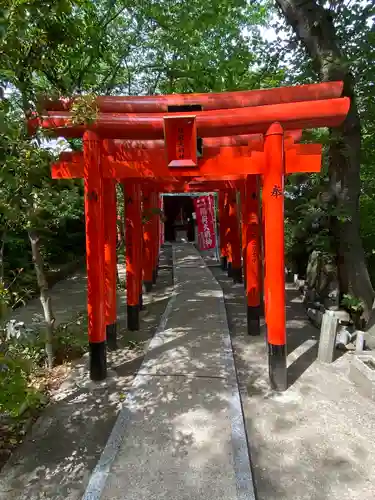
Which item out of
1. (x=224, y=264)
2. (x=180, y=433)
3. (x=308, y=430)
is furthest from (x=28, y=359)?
(x=224, y=264)

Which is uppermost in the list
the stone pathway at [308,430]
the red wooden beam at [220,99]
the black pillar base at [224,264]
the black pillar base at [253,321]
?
the red wooden beam at [220,99]

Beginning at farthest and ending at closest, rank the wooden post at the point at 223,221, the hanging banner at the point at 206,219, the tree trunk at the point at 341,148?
the hanging banner at the point at 206,219
the wooden post at the point at 223,221
the tree trunk at the point at 341,148

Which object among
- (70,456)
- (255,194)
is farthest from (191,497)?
(255,194)

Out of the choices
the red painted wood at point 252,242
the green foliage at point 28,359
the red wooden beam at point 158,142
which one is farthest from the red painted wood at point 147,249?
the red wooden beam at point 158,142

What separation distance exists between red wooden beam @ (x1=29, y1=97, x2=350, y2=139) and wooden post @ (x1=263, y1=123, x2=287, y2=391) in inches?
7.1

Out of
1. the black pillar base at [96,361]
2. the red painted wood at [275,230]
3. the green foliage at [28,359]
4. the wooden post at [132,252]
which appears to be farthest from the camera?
the wooden post at [132,252]

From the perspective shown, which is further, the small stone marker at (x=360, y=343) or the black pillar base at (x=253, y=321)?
the black pillar base at (x=253, y=321)

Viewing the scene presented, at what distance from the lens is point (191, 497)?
2.60m

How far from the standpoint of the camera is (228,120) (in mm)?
4371

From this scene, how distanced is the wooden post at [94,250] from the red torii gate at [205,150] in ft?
0.04

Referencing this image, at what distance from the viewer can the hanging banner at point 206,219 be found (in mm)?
14469

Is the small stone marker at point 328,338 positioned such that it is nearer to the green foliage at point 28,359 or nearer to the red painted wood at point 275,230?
the red painted wood at point 275,230

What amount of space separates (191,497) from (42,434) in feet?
5.69

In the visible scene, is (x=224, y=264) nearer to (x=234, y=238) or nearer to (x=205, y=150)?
(x=234, y=238)
